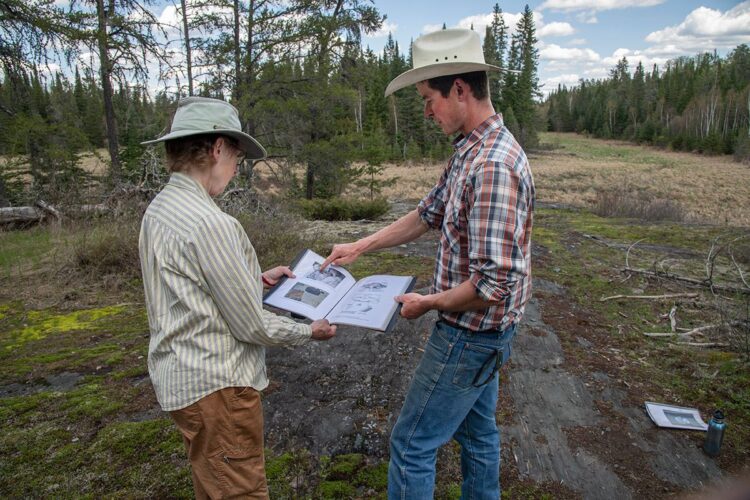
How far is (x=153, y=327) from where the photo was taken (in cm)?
182

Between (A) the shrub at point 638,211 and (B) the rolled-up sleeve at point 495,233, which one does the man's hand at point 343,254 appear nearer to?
(B) the rolled-up sleeve at point 495,233

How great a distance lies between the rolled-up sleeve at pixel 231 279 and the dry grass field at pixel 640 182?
48.6ft

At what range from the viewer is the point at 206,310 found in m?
1.70

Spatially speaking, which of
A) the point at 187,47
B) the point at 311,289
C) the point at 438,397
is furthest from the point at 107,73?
the point at 438,397

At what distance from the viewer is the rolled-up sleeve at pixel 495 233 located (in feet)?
5.66

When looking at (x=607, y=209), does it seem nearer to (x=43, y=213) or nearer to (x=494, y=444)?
(x=494, y=444)

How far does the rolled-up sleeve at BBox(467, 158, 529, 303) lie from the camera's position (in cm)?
173

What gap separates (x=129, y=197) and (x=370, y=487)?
8.57m

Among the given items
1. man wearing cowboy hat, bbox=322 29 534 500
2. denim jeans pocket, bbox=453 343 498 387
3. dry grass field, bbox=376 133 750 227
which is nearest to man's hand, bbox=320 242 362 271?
man wearing cowboy hat, bbox=322 29 534 500

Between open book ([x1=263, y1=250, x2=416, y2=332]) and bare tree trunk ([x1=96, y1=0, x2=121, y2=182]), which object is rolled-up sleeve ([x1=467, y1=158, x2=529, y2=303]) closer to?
open book ([x1=263, y1=250, x2=416, y2=332])

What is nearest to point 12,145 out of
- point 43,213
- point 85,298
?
point 43,213

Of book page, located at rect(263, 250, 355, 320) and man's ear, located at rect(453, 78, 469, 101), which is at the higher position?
man's ear, located at rect(453, 78, 469, 101)

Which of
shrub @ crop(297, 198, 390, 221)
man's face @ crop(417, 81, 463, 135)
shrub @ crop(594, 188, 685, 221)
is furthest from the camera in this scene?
shrub @ crop(594, 188, 685, 221)

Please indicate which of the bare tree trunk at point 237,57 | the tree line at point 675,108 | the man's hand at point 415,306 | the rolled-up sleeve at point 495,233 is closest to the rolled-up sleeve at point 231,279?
the man's hand at point 415,306
